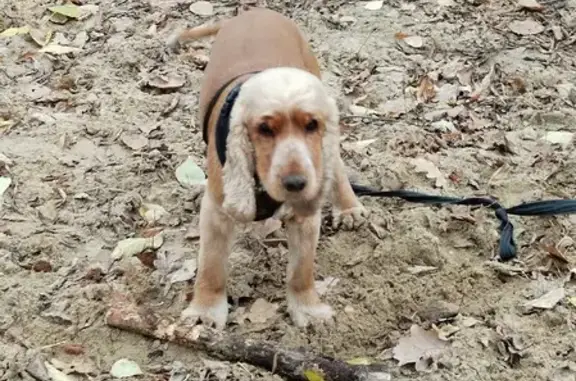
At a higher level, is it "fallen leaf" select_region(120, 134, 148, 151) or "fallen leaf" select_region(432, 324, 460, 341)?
"fallen leaf" select_region(432, 324, 460, 341)

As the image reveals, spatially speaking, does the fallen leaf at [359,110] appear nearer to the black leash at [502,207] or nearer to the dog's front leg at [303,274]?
the black leash at [502,207]

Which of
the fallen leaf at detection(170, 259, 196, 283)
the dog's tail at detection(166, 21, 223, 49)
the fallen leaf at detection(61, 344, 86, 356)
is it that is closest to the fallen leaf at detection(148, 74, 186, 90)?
the dog's tail at detection(166, 21, 223, 49)

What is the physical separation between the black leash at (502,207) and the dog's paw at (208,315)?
1081 mm

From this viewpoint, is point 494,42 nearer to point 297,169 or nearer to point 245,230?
point 245,230

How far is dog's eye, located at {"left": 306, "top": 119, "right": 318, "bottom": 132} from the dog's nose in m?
0.21

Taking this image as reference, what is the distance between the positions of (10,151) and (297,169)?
2403 mm

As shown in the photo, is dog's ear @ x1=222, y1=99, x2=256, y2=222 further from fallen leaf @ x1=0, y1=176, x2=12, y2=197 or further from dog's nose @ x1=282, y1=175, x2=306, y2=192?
fallen leaf @ x1=0, y1=176, x2=12, y2=197

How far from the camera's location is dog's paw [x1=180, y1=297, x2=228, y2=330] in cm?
412

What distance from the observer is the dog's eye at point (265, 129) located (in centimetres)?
348

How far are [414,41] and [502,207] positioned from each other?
6.56 ft

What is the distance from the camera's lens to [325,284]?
4.44m

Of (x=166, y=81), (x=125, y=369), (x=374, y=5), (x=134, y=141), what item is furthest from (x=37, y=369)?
(x=374, y=5)

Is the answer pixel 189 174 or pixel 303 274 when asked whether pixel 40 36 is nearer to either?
pixel 189 174

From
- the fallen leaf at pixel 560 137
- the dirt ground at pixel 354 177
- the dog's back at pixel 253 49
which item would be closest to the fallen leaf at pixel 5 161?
the dirt ground at pixel 354 177
